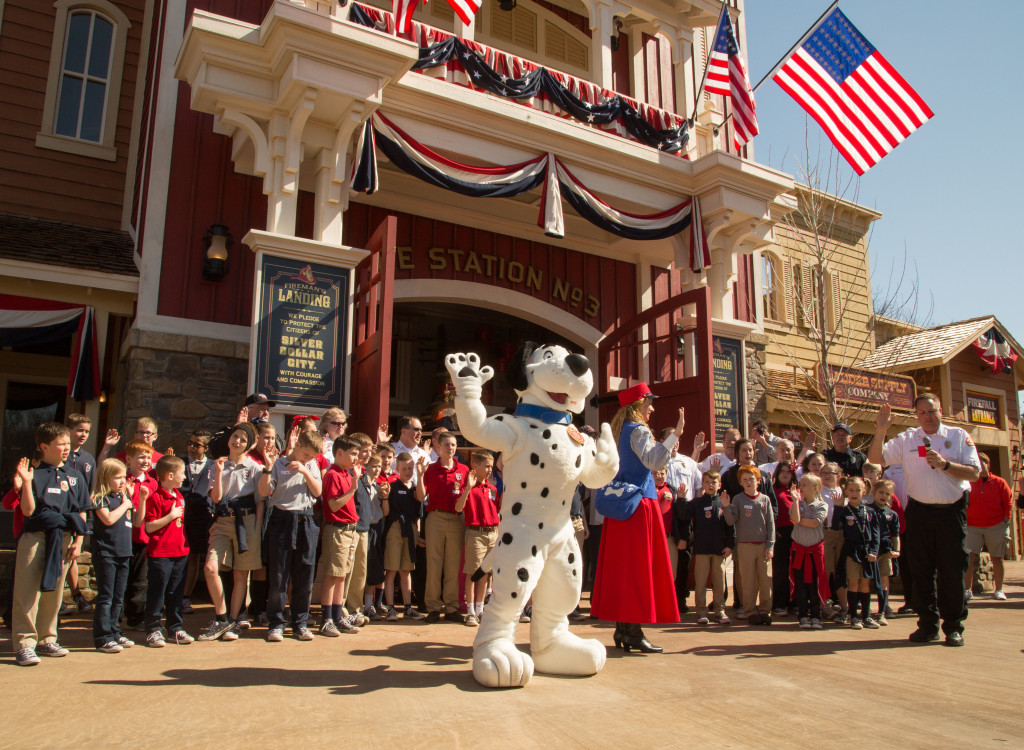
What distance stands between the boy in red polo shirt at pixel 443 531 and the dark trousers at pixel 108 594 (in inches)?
91.0

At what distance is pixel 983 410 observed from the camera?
62.5ft

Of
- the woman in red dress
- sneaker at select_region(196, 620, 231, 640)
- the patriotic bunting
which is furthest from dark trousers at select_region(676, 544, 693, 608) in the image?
the patriotic bunting

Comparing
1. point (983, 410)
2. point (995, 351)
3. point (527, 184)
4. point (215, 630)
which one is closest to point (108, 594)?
point (215, 630)

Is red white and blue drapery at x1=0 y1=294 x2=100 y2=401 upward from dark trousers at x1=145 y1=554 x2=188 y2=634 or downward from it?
upward

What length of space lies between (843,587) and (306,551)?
445cm

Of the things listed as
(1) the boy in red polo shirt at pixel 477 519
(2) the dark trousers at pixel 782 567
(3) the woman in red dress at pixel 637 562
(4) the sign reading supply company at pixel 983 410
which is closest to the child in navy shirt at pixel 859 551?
(2) the dark trousers at pixel 782 567

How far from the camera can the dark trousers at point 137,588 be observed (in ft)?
18.2

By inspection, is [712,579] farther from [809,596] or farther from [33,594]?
[33,594]

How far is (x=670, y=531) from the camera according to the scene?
726 cm

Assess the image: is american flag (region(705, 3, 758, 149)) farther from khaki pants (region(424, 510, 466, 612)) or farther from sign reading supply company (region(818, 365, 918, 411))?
khaki pants (region(424, 510, 466, 612))

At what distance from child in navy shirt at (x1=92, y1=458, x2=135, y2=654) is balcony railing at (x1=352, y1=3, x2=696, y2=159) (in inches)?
224

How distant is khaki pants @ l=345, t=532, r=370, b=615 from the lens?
5.89 metres

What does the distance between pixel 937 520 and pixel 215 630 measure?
→ 509 cm

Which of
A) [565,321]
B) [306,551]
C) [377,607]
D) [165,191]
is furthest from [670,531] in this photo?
[165,191]
